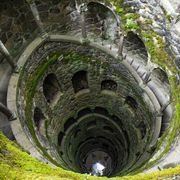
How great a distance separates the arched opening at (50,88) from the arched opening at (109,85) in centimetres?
305

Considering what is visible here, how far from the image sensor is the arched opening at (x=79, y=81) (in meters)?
17.7

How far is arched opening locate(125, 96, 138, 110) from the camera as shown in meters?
16.6

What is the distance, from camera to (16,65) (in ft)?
42.8

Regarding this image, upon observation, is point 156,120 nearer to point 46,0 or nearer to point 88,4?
point 88,4

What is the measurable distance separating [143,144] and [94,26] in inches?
288

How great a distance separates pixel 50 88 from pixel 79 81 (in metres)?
2.12

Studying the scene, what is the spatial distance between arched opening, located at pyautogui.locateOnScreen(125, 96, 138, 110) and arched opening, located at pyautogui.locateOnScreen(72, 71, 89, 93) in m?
2.87

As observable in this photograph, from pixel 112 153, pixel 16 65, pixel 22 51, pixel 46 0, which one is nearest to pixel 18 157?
pixel 16 65

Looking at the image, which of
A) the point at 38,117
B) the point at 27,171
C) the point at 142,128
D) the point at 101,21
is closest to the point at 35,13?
the point at 101,21

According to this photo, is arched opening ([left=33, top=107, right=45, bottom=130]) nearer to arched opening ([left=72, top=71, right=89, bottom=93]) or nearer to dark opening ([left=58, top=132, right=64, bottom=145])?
dark opening ([left=58, top=132, right=64, bottom=145])

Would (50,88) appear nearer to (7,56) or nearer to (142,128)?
(7,56)

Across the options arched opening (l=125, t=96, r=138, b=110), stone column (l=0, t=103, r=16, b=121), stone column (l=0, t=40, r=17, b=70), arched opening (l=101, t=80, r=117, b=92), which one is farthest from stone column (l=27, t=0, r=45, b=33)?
arched opening (l=125, t=96, r=138, b=110)

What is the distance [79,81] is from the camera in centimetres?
1797

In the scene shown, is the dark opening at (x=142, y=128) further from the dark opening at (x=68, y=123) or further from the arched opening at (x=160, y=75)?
the dark opening at (x=68, y=123)
